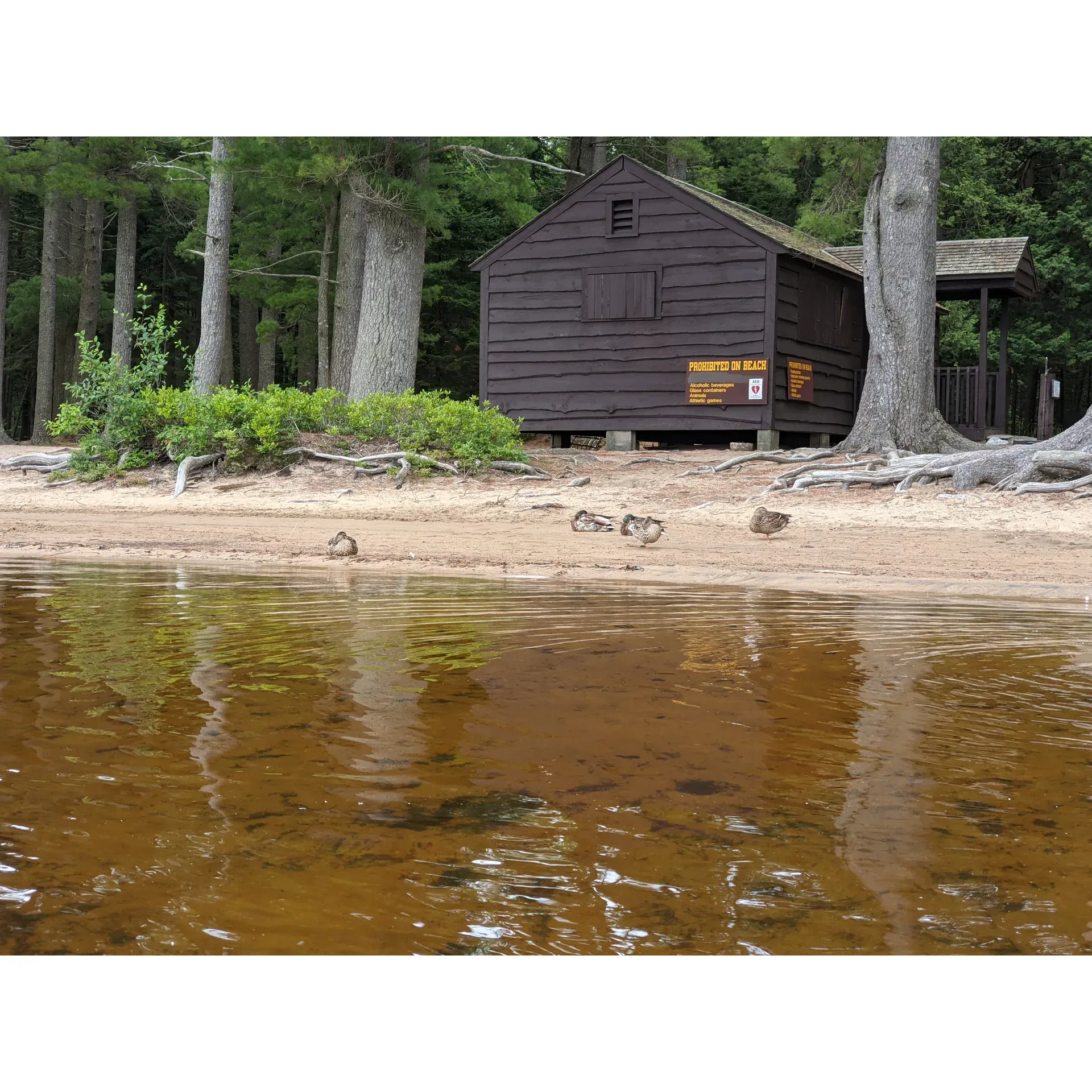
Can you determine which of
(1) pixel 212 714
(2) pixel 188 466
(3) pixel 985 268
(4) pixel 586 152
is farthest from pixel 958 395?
(1) pixel 212 714

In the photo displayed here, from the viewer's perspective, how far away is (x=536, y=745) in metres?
4.50

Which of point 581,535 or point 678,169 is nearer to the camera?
point 581,535

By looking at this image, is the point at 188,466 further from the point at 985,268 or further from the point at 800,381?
the point at 985,268

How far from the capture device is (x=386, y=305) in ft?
70.9

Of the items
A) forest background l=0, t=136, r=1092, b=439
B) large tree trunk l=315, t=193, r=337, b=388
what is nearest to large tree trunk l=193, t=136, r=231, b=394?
forest background l=0, t=136, r=1092, b=439

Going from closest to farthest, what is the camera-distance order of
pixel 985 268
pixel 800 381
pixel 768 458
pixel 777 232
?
pixel 768 458 → pixel 800 381 → pixel 777 232 → pixel 985 268

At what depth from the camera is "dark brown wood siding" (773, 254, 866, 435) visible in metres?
22.5

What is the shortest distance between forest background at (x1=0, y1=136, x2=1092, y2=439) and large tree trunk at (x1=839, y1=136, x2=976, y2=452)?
14.8 ft

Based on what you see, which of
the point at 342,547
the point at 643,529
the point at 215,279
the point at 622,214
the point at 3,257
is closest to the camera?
the point at 342,547

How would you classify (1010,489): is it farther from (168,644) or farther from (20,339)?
(20,339)

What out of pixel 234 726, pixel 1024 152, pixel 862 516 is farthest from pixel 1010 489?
pixel 1024 152

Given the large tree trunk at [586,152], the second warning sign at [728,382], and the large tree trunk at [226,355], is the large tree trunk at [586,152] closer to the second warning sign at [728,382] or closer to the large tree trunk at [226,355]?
the large tree trunk at [226,355]

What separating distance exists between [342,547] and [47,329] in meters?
24.8

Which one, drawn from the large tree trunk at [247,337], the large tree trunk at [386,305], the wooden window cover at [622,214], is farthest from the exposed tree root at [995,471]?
the large tree trunk at [247,337]
